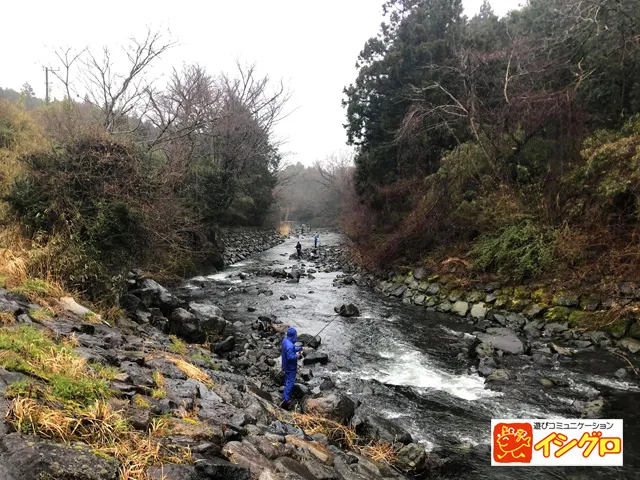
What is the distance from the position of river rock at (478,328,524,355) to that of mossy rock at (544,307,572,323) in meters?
1.43

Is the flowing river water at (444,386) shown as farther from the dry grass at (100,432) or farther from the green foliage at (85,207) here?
the green foliage at (85,207)

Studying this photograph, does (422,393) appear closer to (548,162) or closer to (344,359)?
(344,359)

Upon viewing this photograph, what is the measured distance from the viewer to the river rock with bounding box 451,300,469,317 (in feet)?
46.6

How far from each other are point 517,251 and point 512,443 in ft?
31.7

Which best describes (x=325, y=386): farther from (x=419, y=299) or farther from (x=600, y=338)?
(x=419, y=299)

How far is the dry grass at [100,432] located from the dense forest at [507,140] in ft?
42.3

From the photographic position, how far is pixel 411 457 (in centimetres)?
589

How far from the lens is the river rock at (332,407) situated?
6.73 meters

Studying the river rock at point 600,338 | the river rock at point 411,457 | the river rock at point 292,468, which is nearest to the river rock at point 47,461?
the river rock at point 292,468

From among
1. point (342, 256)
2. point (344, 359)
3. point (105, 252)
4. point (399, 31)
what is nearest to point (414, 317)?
point (344, 359)

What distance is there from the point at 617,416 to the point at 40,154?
13.7m

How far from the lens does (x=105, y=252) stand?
382 inches

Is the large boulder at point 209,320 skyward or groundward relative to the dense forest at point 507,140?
groundward

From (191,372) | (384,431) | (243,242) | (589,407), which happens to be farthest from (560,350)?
(243,242)
